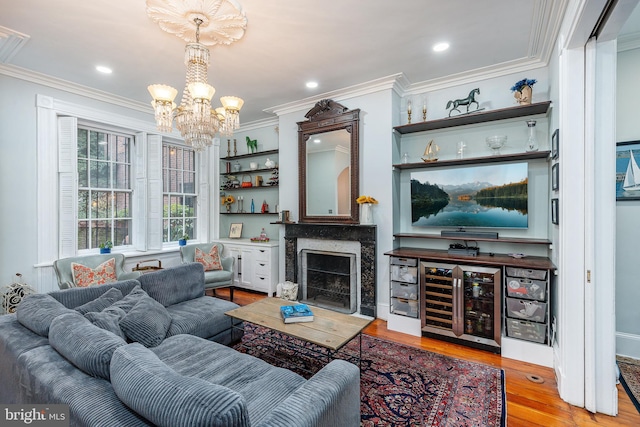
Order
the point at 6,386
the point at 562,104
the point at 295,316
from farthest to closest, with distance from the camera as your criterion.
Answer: the point at 295,316
the point at 562,104
the point at 6,386

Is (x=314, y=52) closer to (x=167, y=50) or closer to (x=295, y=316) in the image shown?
(x=167, y=50)

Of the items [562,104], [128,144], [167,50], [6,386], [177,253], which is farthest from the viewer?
[177,253]

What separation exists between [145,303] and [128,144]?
3335 millimetres

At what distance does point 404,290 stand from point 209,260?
2.96m

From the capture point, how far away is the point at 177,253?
5.02m

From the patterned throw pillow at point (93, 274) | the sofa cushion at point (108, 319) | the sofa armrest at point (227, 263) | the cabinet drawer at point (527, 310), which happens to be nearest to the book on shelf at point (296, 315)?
the sofa cushion at point (108, 319)

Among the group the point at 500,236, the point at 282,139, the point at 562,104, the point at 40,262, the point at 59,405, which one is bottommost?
the point at 59,405

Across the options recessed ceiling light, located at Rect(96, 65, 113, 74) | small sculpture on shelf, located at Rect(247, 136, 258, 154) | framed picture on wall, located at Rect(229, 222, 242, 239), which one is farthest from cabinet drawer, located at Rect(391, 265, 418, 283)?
recessed ceiling light, located at Rect(96, 65, 113, 74)

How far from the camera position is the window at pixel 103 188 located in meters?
4.17

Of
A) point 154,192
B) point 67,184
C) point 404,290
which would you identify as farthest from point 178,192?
point 404,290

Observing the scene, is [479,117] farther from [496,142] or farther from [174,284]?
[174,284]

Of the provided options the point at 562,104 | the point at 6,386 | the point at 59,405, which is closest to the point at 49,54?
the point at 6,386

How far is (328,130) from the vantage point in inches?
165

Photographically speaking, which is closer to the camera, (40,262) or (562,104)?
(562,104)
